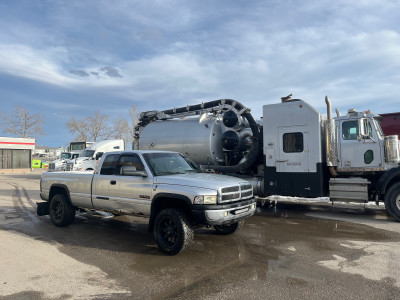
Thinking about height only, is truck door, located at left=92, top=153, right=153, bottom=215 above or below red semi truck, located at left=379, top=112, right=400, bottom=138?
below

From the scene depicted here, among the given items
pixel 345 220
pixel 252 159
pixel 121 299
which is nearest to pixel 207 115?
pixel 252 159

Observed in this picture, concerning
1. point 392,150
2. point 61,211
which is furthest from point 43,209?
point 392,150

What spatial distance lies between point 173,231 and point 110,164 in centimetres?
228

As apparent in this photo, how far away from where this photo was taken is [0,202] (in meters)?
11.5

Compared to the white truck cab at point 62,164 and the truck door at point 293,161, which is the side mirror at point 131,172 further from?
the white truck cab at point 62,164

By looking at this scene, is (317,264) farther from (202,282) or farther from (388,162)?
(388,162)

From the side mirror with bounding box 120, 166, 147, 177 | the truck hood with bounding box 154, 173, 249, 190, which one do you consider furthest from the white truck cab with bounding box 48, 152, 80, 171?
the truck hood with bounding box 154, 173, 249, 190

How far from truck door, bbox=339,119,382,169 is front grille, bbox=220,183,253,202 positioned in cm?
408

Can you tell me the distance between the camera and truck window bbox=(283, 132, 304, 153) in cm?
883

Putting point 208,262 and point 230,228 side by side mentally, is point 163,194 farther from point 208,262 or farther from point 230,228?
point 230,228

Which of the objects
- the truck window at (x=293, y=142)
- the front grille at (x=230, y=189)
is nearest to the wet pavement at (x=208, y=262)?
the front grille at (x=230, y=189)

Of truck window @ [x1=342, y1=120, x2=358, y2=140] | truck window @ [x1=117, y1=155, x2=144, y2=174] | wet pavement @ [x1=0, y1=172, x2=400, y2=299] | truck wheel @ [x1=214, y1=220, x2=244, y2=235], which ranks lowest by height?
wet pavement @ [x1=0, y1=172, x2=400, y2=299]

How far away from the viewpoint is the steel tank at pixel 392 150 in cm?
800

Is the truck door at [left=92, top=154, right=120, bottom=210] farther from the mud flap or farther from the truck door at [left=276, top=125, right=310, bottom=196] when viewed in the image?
the truck door at [left=276, top=125, right=310, bottom=196]
